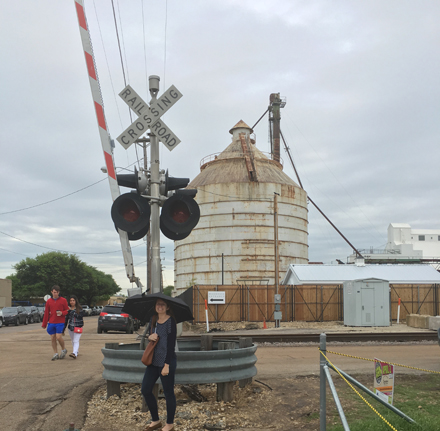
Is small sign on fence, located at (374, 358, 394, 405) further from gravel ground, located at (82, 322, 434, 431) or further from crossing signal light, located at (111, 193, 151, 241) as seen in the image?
crossing signal light, located at (111, 193, 151, 241)

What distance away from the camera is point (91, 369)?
1012cm

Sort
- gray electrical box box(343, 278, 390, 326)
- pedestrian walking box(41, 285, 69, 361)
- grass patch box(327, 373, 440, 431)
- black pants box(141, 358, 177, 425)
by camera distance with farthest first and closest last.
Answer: gray electrical box box(343, 278, 390, 326) < pedestrian walking box(41, 285, 69, 361) < black pants box(141, 358, 177, 425) < grass patch box(327, 373, 440, 431)

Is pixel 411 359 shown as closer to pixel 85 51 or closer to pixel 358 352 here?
pixel 358 352

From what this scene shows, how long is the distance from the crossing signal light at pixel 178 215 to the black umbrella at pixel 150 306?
1540mm

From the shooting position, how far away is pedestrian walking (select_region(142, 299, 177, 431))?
544 centimetres

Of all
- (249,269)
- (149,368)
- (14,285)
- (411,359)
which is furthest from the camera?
(14,285)

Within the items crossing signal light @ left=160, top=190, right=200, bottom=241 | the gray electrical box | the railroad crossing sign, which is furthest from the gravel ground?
the gray electrical box

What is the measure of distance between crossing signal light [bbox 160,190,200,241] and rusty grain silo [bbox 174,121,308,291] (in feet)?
116

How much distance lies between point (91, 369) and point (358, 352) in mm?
7778

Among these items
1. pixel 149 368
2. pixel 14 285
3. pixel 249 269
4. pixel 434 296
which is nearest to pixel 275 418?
pixel 149 368

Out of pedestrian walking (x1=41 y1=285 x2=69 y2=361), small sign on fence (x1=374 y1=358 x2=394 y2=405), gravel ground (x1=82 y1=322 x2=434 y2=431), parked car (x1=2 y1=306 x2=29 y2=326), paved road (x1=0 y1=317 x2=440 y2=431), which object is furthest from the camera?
parked car (x1=2 y1=306 x2=29 y2=326)

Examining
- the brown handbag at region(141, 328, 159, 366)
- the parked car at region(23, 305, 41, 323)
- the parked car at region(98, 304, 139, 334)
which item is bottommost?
the parked car at region(23, 305, 41, 323)

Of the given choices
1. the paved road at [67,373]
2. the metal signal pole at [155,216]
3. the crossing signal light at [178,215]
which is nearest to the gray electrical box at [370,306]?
the paved road at [67,373]

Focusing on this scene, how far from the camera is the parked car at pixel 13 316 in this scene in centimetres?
3488
